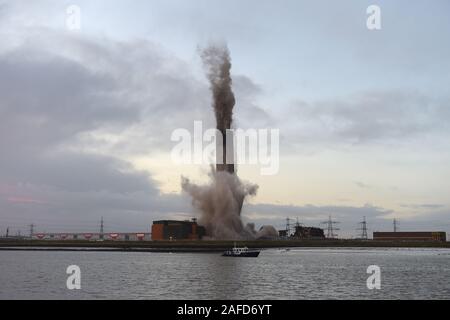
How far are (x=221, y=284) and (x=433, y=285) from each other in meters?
33.0

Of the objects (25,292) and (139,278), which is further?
(139,278)

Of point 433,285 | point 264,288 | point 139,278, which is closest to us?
point 264,288

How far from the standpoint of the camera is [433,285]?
7912 cm
